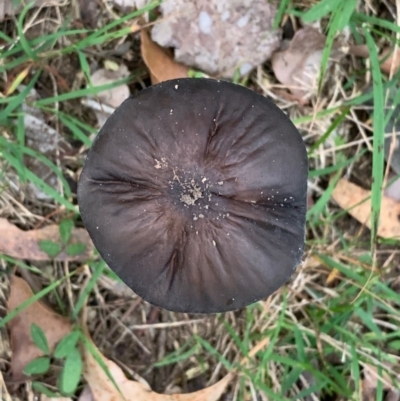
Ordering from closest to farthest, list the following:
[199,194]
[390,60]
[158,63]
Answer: [199,194] < [158,63] < [390,60]

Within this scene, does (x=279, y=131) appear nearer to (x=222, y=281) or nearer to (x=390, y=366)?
(x=222, y=281)

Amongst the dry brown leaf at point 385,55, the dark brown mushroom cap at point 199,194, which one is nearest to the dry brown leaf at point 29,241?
the dark brown mushroom cap at point 199,194

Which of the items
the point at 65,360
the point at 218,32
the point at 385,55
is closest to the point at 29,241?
the point at 65,360

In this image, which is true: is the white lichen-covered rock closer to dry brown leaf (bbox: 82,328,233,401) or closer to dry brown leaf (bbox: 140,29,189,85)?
dry brown leaf (bbox: 140,29,189,85)

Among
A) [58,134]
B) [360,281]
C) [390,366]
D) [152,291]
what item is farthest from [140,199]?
[390,366]

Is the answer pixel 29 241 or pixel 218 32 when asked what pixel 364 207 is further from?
pixel 29 241

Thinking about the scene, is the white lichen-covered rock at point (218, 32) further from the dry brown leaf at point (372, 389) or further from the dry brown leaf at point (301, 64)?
the dry brown leaf at point (372, 389)
